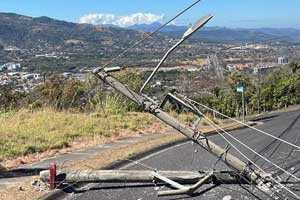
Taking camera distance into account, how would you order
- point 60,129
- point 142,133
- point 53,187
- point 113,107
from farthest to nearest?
point 113,107
point 142,133
point 60,129
point 53,187

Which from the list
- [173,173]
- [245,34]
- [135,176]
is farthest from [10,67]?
[173,173]

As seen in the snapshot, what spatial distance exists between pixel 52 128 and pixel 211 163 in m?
5.53

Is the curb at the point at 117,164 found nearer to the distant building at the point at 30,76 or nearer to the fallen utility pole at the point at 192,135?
the fallen utility pole at the point at 192,135

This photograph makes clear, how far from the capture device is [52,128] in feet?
51.6

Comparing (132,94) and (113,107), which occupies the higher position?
(132,94)

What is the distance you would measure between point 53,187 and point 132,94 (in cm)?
212

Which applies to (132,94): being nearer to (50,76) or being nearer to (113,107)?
(113,107)

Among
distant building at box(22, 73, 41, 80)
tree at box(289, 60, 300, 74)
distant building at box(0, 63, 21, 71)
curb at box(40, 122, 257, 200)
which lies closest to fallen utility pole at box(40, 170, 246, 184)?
curb at box(40, 122, 257, 200)

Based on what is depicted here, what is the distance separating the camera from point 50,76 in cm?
2175

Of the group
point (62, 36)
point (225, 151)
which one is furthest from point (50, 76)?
point (62, 36)

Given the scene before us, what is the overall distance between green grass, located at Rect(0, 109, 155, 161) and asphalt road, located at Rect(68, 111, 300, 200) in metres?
2.58

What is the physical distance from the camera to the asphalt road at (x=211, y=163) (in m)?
9.14

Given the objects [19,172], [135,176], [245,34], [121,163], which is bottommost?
[121,163]

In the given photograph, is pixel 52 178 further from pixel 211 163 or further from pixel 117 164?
pixel 211 163
